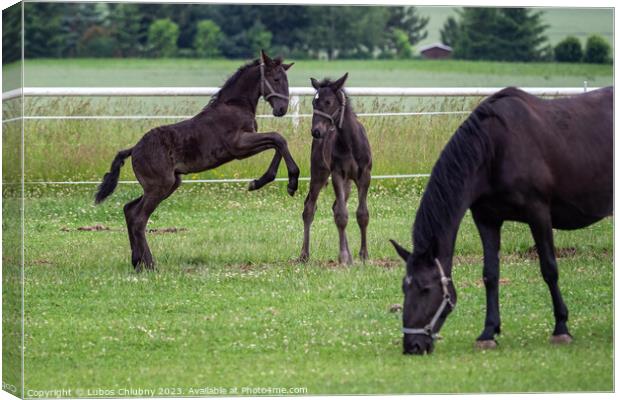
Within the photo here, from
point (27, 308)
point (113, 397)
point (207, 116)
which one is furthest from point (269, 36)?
point (113, 397)

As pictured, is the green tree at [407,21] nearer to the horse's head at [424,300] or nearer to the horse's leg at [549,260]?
the horse's leg at [549,260]

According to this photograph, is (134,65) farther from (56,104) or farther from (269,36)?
(269,36)

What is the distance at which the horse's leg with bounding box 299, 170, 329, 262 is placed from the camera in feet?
36.6

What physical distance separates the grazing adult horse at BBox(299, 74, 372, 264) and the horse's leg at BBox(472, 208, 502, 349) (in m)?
2.83

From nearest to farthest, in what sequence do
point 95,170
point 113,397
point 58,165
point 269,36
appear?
point 113,397, point 269,36, point 58,165, point 95,170

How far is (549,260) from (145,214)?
12.9 ft

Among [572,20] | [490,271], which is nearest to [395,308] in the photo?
[490,271]

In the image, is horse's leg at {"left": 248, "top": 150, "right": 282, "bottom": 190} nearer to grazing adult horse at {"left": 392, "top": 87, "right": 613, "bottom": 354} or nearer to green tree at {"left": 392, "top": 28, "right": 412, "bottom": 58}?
green tree at {"left": 392, "top": 28, "right": 412, "bottom": 58}

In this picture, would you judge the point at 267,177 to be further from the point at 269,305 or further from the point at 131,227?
the point at 269,305

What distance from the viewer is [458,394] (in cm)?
721

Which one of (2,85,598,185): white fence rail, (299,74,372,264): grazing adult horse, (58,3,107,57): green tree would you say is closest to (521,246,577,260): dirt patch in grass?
(2,85,598,185): white fence rail

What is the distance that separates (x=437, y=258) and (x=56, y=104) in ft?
14.9

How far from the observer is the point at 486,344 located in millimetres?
7926

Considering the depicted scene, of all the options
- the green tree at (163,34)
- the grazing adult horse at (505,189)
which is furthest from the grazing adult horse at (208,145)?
the grazing adult horse at (505,189)
